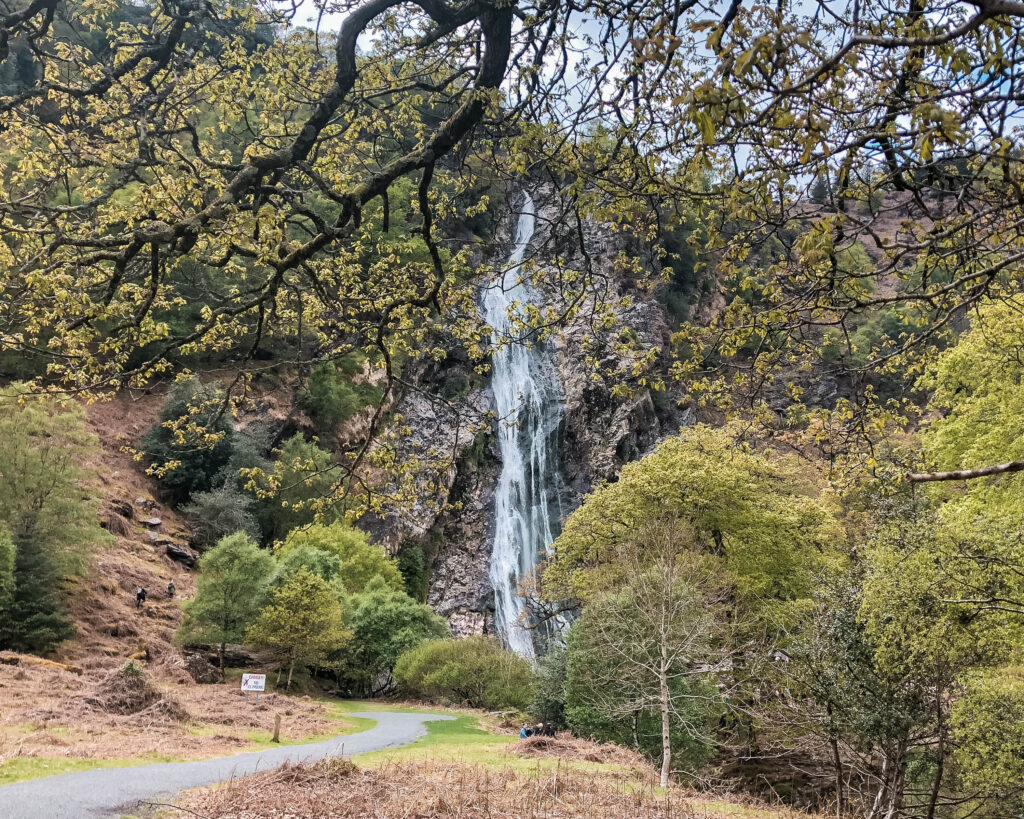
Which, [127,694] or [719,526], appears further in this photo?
[719,526]

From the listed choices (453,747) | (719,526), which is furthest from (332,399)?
(453,747)

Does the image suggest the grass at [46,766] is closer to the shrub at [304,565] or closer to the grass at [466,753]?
the grass at [466,753]

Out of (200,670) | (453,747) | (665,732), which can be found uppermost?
(665,732)

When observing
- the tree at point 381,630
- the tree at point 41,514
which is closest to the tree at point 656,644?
the tree at point 381,630

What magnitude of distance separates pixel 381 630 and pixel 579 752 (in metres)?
17.5

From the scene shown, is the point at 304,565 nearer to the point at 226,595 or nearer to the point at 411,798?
the point at 226,595

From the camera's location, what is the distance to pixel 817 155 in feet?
9.20

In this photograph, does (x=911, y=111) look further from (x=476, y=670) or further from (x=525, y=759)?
(x=476, y=670)

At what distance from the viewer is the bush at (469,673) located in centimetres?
2723

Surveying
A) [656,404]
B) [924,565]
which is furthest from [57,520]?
[656,404]

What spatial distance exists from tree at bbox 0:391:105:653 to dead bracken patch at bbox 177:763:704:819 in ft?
56.5

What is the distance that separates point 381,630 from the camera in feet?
97.6

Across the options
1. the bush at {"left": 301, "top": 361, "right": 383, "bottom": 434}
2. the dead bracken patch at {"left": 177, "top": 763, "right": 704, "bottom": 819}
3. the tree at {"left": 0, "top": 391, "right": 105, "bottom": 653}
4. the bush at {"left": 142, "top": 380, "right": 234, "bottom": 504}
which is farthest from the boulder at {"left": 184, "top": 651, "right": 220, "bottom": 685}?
the bush at {"left": 301, "top": 361, "right": 383, "bottom": 434}

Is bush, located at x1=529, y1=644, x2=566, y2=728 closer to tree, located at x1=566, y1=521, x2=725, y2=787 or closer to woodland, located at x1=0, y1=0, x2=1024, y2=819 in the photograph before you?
woodland, located at x1=0, y1=0, x2=1024, y2=819
